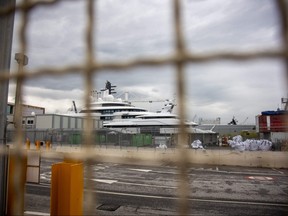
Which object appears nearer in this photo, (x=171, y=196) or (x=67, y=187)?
(x=67, y=187)

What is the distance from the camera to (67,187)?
14.9 ft

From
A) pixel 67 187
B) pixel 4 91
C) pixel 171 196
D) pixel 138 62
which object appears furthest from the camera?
pixel 171 196

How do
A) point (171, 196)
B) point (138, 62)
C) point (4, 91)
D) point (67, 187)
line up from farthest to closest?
point (171, 196) → point (67, 187) → point (4, 91) → point (138, 62)

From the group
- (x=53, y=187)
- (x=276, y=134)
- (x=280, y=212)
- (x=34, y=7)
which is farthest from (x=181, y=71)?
(x=276, y=134)

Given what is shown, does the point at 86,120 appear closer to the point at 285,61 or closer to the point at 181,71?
the point at 181,71

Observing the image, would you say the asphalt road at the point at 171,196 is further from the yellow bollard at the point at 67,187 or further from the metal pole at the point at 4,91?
the metal pole at the point at 4,91

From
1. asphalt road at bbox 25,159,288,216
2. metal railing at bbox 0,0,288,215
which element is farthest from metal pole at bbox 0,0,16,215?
metal railing at bbox 0,0,288,215

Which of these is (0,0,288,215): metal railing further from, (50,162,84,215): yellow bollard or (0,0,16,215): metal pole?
(50,162,84,215): yellow bollard

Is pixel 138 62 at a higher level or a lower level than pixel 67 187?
higher

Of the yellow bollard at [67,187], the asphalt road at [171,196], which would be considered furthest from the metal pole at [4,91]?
the asphalt road at [171,196]

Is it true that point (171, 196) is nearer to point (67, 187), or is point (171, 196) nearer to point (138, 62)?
point (67, 187)

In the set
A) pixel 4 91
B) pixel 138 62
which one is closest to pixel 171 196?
pixel 4 91

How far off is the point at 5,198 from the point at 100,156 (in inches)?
174

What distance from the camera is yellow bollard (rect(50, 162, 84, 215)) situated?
14.7 feet
